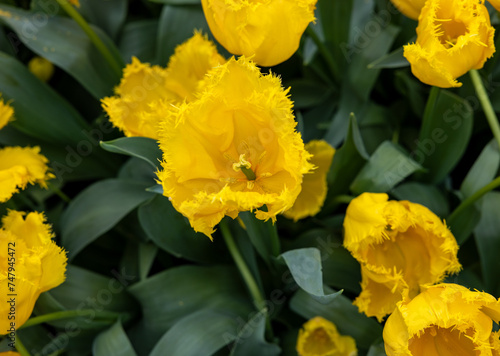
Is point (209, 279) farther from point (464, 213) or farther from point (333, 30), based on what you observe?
point (333, 30)

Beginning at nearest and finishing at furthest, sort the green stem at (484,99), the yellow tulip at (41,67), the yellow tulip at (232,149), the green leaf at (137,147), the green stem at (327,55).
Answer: the yellow tulip at (232,149) → the green leaf at (137,147) → the green stem at (484,99) → the green stem at (327,55) → the yellow tulip at (41,67)

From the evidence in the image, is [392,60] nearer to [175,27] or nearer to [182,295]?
[175,27]

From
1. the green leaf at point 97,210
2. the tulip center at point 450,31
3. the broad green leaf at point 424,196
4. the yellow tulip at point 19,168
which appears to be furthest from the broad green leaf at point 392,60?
the yellow tulip at point 19,168

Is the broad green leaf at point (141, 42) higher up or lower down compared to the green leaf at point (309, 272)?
higher up

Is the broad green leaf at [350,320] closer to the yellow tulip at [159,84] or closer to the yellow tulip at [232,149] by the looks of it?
the yellow tulip at [232,149]

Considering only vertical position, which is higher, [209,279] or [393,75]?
[393,75]

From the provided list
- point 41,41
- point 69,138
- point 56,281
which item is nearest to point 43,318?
point 56,281

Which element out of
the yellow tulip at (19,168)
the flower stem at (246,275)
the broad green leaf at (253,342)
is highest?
the yellow tulip at (19,168)

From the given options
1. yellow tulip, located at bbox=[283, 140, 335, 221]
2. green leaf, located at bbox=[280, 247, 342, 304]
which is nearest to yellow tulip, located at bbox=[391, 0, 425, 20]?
yellow tulip, located at bbox=[283, 140, 335, 221]
